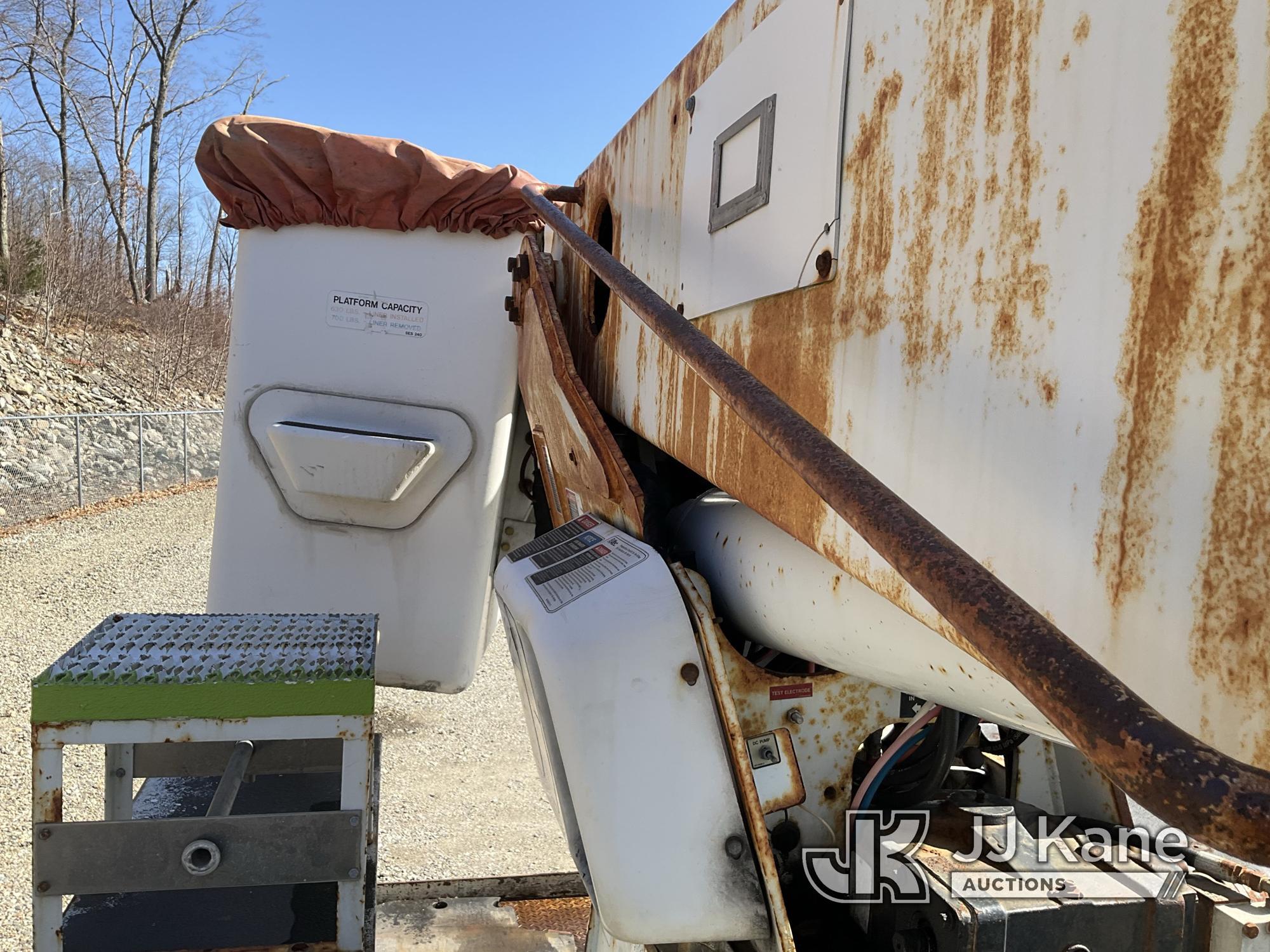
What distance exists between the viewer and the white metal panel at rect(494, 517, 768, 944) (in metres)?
1.42

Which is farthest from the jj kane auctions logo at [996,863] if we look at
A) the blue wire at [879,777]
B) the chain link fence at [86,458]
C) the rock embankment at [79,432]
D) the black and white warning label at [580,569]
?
the rock embankment at [79,432]

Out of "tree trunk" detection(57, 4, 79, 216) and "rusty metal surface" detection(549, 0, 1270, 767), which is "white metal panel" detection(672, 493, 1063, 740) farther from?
"tree trunk" detection(57, 4, 79, 216)

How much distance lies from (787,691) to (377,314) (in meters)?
2.54

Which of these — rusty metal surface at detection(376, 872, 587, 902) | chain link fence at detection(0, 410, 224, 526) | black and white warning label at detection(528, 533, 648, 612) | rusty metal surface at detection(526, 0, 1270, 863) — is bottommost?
rusty metal surface at detection(376, 872, 587, 902)

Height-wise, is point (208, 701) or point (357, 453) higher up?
point (357, 453)

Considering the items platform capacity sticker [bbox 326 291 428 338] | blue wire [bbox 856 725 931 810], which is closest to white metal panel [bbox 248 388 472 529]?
platform capacity sticker [bbox 326 291 428 338]

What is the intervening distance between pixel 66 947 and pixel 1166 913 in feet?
7.58

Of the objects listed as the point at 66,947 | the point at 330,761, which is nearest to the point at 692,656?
the point at 66,947

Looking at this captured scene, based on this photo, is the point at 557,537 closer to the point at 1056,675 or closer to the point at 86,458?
the point at 1056,675

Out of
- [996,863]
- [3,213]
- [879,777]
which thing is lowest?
[996,863]

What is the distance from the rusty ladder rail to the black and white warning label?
0.74m

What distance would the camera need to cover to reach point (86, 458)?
476 inches

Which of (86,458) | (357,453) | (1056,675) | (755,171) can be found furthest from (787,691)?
(86,458)

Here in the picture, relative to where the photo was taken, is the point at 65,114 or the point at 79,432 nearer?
the point at 79,432
